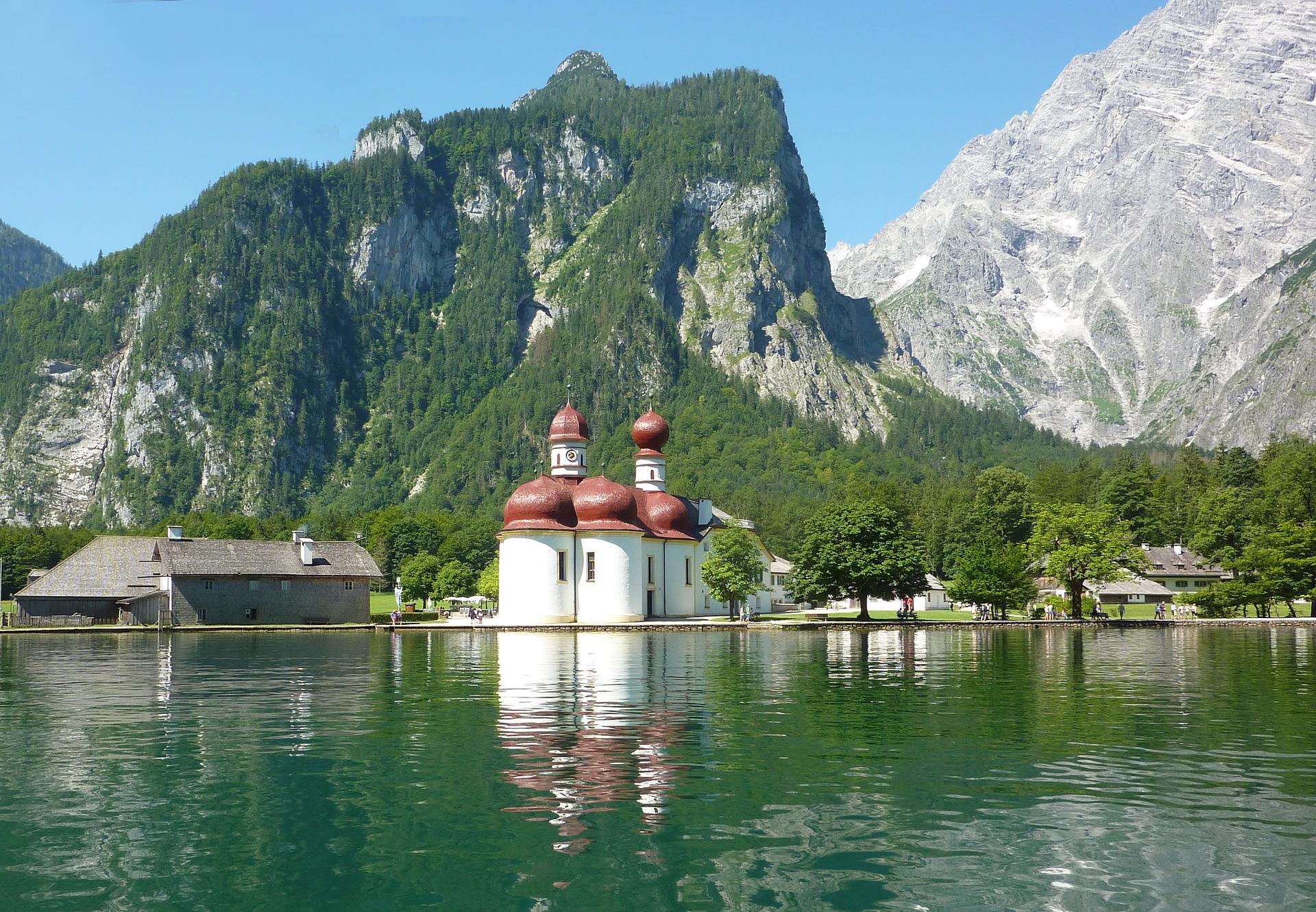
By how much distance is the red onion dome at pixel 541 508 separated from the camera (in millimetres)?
95688

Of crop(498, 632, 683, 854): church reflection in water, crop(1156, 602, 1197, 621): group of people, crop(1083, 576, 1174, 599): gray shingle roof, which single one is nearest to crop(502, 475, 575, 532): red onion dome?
crop(1156, 602, 1197, 621): group of people

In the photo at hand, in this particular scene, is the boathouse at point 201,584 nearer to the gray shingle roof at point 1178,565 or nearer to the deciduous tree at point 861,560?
the deciduous tree at point 861,560

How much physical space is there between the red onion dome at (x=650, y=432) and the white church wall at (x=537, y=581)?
19.0 meters

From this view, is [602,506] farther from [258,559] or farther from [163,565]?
[163,565]

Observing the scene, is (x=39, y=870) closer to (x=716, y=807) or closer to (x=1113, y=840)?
(x=716, y=807)

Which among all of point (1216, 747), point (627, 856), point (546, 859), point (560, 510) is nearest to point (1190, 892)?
point (627, 856)

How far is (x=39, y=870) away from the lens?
606 inches

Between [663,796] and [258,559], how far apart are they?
86.0 metres

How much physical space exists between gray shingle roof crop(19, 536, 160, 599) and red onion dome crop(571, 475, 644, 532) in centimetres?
3306

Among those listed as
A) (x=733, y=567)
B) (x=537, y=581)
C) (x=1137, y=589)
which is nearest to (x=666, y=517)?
(x=733, y=567)

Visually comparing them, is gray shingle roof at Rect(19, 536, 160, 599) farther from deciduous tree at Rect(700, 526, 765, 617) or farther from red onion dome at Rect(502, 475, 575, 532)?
deciduous tree at Rect(700, 526, 765, 617)

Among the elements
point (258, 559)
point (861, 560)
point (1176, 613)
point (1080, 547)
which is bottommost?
point (1176, 613)

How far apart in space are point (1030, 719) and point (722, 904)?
55.1 ft

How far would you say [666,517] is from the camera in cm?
10406
